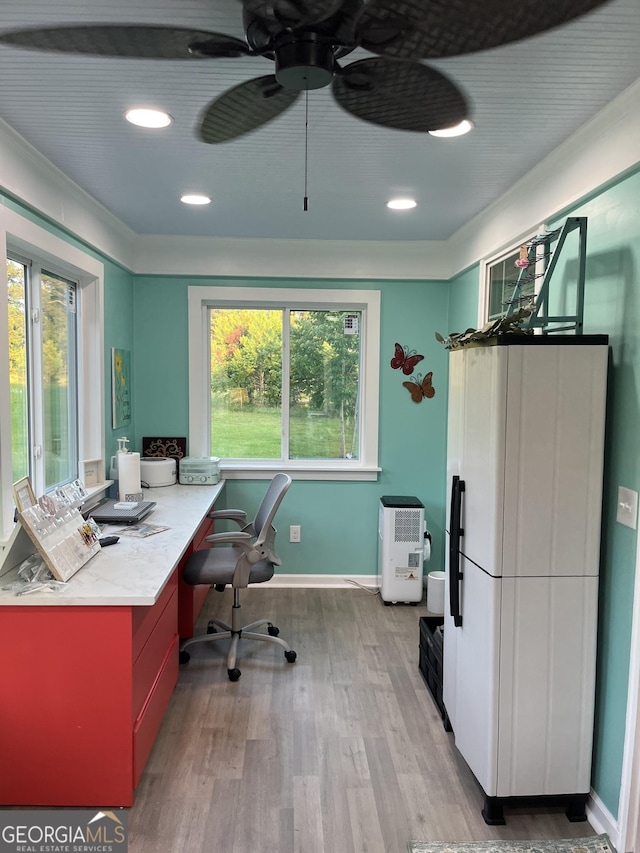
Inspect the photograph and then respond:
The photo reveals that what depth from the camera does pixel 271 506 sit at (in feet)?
10.2

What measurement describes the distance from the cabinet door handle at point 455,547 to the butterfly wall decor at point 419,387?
201 cm

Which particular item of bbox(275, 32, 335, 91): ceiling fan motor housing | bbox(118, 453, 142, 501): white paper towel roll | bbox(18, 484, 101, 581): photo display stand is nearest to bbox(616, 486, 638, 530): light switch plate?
bbox(275, 32, 335, 91): ceiling fan motor housing

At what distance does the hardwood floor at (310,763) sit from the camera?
6.58 feet

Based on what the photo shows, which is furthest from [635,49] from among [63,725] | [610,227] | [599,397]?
[63,725]

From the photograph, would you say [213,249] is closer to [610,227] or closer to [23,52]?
[23,52]

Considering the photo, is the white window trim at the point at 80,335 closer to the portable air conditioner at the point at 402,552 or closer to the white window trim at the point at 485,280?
the portable air conditioner at the point at 402,552

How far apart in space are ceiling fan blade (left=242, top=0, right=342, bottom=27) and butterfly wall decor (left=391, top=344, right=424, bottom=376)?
9.83 feet

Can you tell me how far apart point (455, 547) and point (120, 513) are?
172 centimetres

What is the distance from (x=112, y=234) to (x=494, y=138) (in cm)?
238

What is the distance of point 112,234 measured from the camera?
142 inches

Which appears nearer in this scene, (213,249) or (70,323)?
(70,323)

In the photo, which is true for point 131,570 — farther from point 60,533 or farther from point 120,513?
point 120,513

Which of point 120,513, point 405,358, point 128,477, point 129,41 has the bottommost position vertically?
point 120,513

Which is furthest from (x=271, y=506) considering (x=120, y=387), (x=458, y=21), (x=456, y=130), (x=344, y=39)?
(x=458, y=21)
